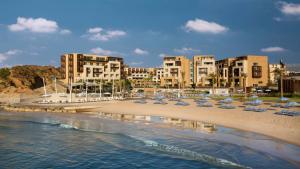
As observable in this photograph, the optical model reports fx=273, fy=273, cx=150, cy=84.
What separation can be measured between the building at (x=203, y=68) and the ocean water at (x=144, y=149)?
303ft

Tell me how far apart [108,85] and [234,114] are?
231ft

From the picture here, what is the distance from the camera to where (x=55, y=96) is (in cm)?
7106

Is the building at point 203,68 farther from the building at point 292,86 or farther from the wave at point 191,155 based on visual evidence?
the wave at point 191,155

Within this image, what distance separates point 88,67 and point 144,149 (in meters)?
94.1

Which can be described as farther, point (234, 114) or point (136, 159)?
point (234, 114)

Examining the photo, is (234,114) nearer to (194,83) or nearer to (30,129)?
(30,129)

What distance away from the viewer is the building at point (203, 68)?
11975 centimetres

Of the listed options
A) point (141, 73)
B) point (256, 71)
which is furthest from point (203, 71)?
point (141, 73)

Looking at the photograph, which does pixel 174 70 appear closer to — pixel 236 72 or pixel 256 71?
pixel 236 72

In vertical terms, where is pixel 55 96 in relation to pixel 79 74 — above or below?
below

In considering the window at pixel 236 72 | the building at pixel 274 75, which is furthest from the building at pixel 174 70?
the building at pixel 274 75

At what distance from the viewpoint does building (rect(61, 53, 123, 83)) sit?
108625mm

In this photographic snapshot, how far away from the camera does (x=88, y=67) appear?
111 metres

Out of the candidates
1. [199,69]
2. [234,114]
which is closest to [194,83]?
[199,69]
